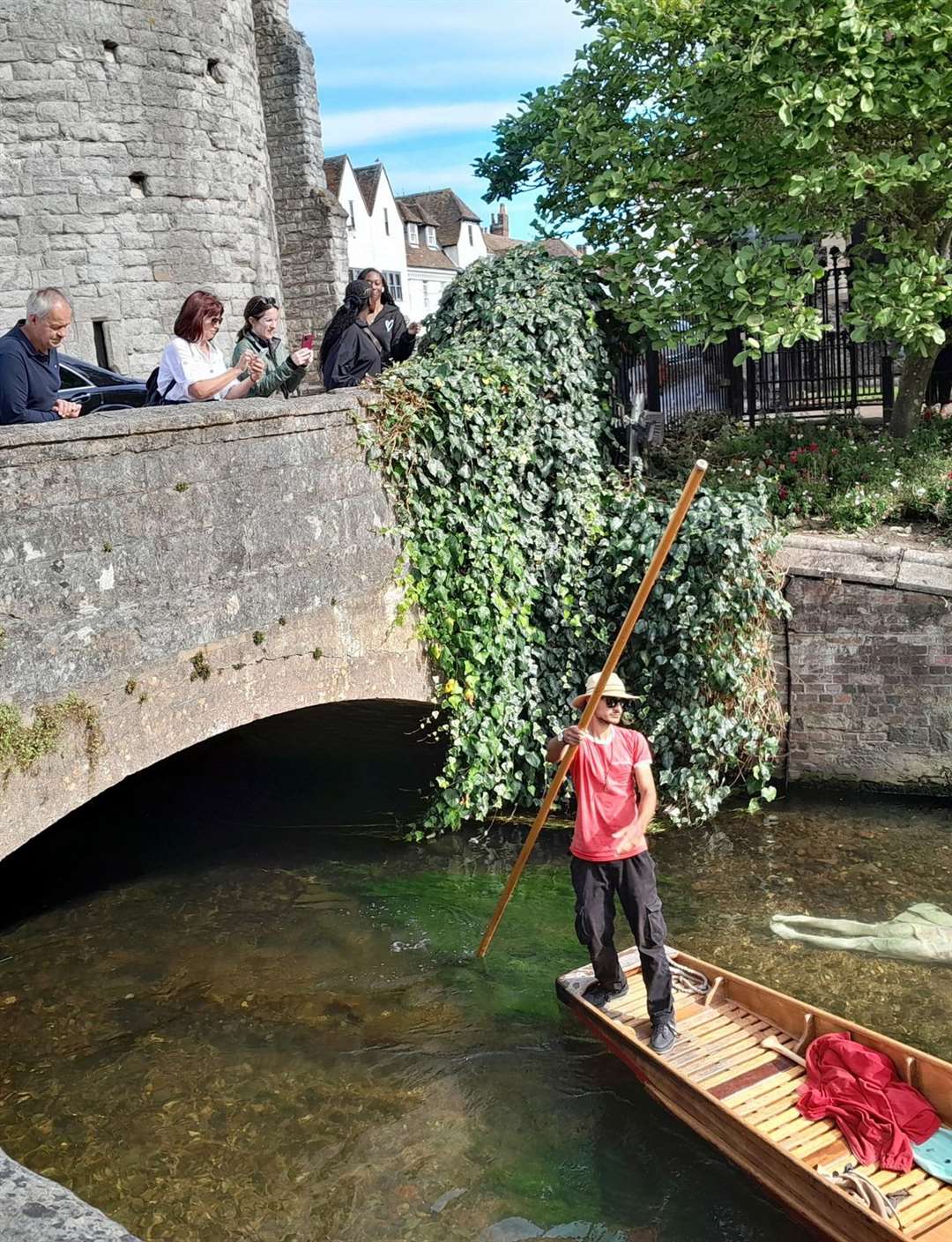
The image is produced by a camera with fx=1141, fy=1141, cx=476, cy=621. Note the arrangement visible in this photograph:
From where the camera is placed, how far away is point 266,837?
33.0 feet

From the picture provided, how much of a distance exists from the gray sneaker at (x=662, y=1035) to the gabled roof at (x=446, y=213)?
190 feet

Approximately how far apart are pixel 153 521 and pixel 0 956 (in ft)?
12.1

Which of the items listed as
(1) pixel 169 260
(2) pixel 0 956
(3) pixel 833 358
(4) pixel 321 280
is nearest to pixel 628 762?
(2) pixel 0 956

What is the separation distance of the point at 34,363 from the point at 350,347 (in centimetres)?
297

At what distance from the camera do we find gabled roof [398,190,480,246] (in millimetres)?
60438

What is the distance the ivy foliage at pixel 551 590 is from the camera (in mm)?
8719

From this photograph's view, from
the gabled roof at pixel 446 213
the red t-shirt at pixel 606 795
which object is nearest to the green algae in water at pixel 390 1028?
the red t-shirt at pixel 606 795

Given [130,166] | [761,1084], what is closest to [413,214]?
[130,166]

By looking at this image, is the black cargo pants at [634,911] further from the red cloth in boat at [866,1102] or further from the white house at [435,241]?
the white house at [435,241]

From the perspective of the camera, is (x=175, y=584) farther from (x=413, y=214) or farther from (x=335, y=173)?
(x=413, y=214)

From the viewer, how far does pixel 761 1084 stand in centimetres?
576

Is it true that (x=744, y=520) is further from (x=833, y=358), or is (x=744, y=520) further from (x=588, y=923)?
(x=833, y=358)

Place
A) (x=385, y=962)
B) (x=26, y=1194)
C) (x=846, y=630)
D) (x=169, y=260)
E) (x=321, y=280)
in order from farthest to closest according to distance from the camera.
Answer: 1. (x=321, y=280)
2. (x=169, y=260)
3. (x=846, y=630)
4. (x=385, y=962)
5. (x=26, y=1194)

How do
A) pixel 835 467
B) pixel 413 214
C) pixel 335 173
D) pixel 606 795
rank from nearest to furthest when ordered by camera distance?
pixel 606 795, pixel 835 467, pixel 335 173, pixel 413 214
